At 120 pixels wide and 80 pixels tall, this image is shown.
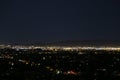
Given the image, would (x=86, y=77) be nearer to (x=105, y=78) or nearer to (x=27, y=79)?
(x=105, y=78)

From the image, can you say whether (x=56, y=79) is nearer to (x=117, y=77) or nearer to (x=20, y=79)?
(x=20, y=79)

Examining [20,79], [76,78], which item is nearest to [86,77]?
[76,78]

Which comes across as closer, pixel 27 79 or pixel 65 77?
pixel 27 79

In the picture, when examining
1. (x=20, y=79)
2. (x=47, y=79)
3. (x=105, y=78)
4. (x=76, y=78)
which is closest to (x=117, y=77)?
(x=105, y=78)

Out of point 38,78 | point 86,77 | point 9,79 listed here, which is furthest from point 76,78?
point 9,79

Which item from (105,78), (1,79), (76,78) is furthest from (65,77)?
(1,79)

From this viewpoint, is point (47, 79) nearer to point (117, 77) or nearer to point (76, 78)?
point (76, 78)

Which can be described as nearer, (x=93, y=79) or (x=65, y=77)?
(x=93, y=79)
